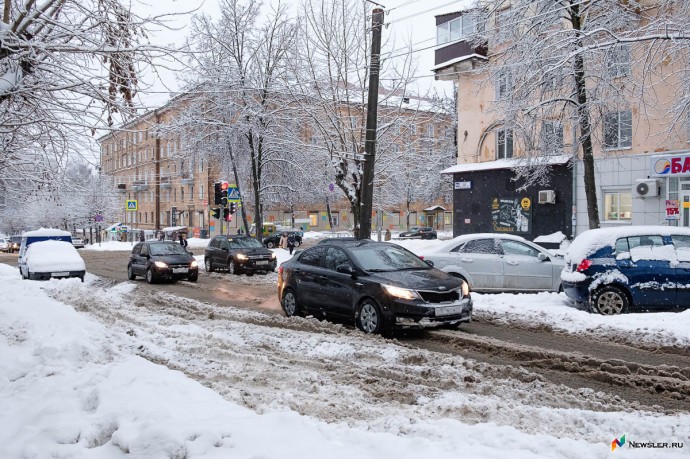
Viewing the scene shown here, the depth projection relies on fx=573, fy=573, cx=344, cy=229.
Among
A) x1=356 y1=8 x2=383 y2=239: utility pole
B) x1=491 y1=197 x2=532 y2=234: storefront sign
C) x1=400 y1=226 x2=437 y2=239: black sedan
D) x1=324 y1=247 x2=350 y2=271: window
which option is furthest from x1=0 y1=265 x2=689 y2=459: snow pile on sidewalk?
x1=400 y1=226 x2=437 y2=239: black sedan

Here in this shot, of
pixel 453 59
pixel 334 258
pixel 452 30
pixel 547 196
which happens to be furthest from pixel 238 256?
pixel 452 30

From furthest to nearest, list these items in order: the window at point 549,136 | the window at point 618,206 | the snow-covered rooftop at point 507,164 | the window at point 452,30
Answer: the window at point 452,30
the window at point 618,206
the snow-covered rooftop at point 507,164
the window at point 549,136

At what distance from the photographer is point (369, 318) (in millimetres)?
9359

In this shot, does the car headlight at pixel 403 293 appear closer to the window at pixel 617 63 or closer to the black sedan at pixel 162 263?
the window at pixel 617 63

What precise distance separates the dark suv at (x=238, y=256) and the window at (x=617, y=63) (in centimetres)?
1347

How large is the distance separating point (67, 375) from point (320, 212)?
217 feet

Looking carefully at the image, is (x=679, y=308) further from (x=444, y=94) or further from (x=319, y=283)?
(x=444, y=94)

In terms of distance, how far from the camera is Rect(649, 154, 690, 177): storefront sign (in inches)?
797

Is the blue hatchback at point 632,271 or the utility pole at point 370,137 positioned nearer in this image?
the blue hatchback at point 632,271

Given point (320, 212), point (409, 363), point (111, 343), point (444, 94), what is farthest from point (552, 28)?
point (320, 212)

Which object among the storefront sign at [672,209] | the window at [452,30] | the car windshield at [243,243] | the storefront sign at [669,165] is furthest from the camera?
the window at [452,30]

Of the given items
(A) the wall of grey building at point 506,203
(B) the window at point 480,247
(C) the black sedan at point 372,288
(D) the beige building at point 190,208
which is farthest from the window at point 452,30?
(C) the black sedan at point 372,288

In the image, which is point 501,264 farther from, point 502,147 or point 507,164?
point 502,147

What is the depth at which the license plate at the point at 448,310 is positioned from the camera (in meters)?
8.92
